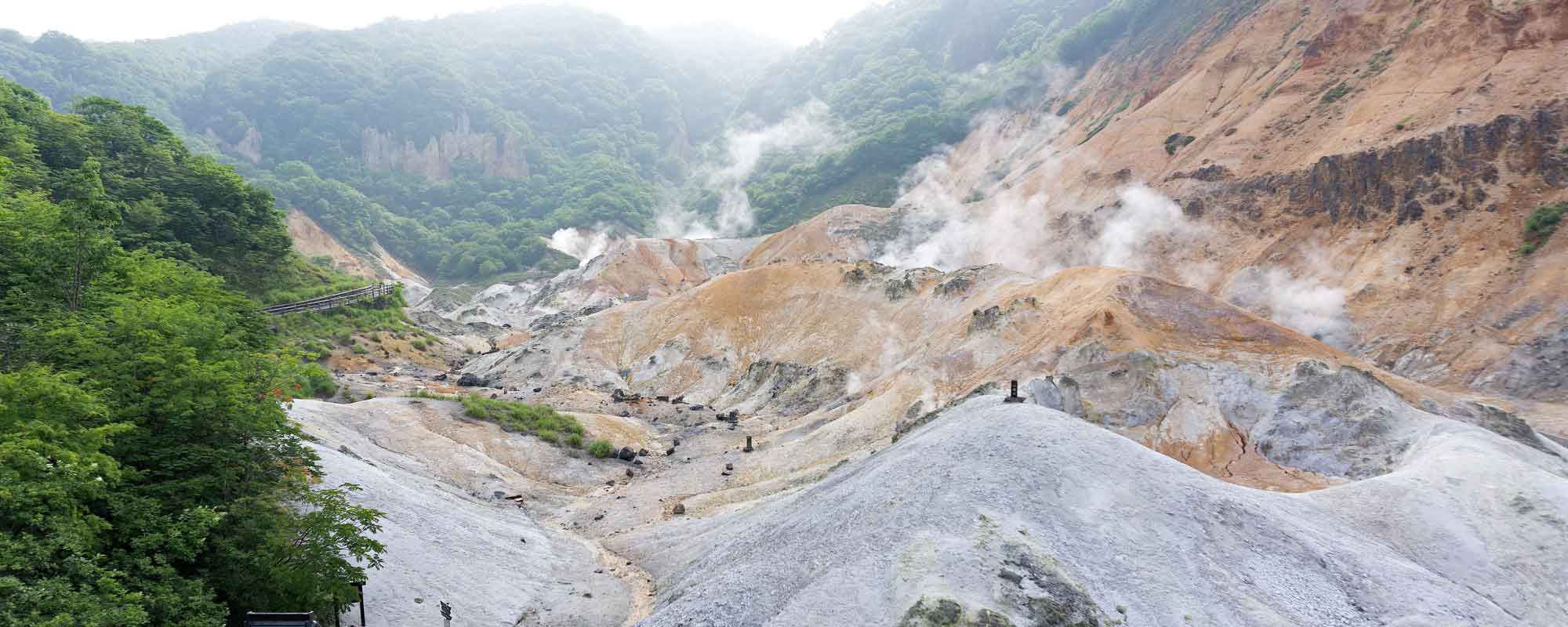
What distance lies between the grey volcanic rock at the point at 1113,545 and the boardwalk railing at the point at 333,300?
130 feet

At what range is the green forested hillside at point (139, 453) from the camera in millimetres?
9680

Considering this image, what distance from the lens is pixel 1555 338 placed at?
33.5 m

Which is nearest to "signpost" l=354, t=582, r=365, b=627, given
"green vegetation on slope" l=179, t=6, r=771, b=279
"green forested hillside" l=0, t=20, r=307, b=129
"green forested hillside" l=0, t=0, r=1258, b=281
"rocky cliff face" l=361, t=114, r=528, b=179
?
"green forested hillside" l=0, t=0, r=1258, b=281

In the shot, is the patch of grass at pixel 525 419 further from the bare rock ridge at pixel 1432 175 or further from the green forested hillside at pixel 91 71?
the green forested hillside at pixel 91 71

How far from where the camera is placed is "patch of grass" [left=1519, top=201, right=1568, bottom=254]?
3712 centimetres

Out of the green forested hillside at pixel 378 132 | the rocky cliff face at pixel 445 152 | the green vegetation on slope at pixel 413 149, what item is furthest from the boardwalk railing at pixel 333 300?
the rocky cliff face at pixel 445 152

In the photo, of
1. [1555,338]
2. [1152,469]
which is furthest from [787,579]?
[1555,338]

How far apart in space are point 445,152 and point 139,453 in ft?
555

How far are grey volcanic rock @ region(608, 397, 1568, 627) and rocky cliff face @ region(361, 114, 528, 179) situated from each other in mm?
164622

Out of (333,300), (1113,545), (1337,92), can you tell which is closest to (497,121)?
(333,300)

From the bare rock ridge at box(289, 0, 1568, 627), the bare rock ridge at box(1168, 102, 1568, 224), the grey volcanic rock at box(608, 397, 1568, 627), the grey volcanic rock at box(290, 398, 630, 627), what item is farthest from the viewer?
the bare rock ridge at box(1168, 102, 1568, 224)

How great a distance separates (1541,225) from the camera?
37.5m

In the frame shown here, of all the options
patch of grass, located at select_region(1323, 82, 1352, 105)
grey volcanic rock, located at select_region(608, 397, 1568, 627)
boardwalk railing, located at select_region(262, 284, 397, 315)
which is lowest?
grey volcanic rock, located at select_region(608, 397, 1568, 627)

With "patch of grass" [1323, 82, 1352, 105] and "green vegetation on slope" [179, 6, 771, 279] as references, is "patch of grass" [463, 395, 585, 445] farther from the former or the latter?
"green vegetation on slope" [179, 6, 771, 279]
